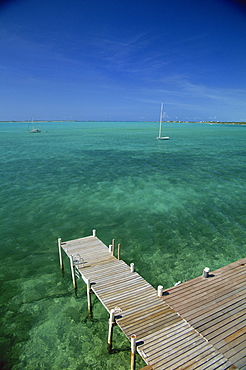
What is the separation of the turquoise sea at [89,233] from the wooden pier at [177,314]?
5.14 feet

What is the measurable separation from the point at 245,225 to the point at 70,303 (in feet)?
59.5

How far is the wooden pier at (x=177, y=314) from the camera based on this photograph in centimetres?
853

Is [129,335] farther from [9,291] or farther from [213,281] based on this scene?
[9,291]

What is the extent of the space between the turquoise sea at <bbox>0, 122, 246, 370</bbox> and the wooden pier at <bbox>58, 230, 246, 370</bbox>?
1.57 metres

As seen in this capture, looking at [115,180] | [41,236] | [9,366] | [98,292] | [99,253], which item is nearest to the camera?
[9,366]

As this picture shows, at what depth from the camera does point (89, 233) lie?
2059cm

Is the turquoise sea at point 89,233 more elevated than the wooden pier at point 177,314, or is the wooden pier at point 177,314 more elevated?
the wooden pier at point 177,314

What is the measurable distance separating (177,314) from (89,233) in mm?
11722

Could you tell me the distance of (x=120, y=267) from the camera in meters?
14.1

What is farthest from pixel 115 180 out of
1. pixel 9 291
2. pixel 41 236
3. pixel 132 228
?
pixel 9 291

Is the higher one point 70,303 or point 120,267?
point 120,267

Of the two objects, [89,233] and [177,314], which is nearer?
[177,314]

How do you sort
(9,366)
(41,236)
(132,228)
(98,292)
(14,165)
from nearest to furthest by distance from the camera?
(9,366), (98,292), (41,236), (132,228), (14,165)

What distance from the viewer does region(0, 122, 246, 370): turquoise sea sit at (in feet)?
36.5
